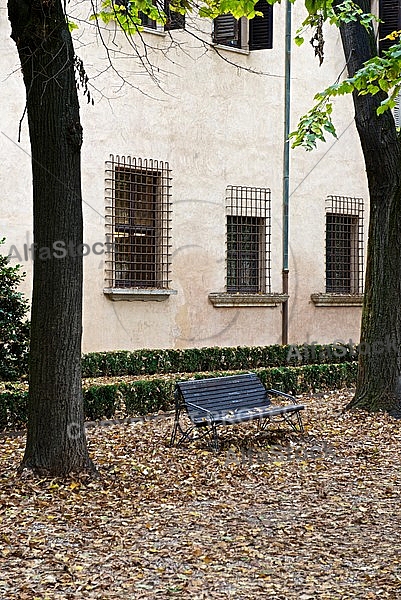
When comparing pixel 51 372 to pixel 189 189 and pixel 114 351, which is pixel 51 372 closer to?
pixel 114 351

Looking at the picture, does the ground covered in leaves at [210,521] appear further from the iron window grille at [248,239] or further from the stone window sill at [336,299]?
the stone window sill at [336,299]

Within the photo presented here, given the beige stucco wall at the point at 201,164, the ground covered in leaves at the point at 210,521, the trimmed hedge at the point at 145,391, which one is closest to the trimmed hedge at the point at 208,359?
the trimmed hedge at the point at 145,391

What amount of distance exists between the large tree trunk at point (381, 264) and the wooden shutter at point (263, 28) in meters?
4.52

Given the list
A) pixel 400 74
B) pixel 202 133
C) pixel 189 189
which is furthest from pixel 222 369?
pixel 400 74

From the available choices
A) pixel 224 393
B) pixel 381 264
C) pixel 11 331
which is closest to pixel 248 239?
pixel 381 264

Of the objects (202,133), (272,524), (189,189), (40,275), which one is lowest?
(272,524)

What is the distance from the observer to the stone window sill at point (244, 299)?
1520 centimetres

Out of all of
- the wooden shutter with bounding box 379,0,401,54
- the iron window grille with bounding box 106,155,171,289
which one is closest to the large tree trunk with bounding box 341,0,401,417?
the iron window grille with bounding box 106,155,171,289

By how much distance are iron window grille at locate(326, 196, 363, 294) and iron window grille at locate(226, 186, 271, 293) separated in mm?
1621

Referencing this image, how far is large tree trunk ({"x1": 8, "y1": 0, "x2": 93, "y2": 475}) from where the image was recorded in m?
7.35

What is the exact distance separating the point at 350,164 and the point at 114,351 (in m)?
6.59

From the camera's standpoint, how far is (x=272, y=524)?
652 centimetres

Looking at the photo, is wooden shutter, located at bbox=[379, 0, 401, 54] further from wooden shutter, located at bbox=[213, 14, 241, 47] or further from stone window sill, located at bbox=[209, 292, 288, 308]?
stone window sill, located at bbox=[209, 292, 288, 308]

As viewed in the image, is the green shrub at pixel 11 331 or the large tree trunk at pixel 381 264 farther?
the large tree trunk at pixel 381 264
